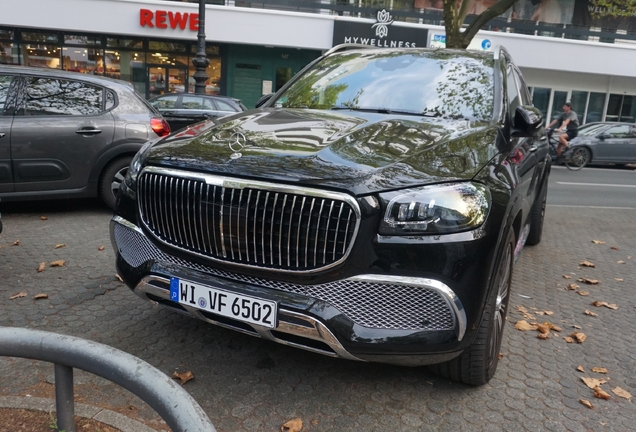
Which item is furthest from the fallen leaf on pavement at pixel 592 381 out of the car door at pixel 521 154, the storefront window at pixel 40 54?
the storefront window at pixel 40 54

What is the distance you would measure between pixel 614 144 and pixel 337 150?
16.8 meters

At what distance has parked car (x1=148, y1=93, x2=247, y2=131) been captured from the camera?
13195mm

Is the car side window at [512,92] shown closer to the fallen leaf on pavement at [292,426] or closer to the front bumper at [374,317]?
the front bumper at [374,317]

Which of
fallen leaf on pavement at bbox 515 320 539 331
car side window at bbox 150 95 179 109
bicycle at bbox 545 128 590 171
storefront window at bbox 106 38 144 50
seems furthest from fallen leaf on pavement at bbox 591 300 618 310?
storefront window at bbox 106 38 144 50

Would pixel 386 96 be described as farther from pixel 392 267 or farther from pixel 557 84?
pixel 557 84

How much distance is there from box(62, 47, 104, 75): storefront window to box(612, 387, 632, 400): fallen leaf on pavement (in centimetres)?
2267

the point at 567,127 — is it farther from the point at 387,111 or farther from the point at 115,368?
the point at 115,368

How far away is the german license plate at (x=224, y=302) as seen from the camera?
251 cm

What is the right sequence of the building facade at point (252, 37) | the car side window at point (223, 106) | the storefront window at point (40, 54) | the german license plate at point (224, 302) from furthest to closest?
the storefront window at point (40, 54)
the building facade at point (252, 37)
the car side window at point (223, 106)
the german license plate at point (224, 302)

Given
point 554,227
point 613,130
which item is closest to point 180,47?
point 613,130

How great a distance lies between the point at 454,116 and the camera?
139 inches

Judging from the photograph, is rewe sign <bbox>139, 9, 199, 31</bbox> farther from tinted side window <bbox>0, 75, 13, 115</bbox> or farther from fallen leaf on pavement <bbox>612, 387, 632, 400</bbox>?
fallen leaf on pavement <bbox>612, 387, 632, 400</bbox>

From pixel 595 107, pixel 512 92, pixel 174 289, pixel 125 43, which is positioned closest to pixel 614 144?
pixel 595 107

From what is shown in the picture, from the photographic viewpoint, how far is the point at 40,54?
2167 cm
